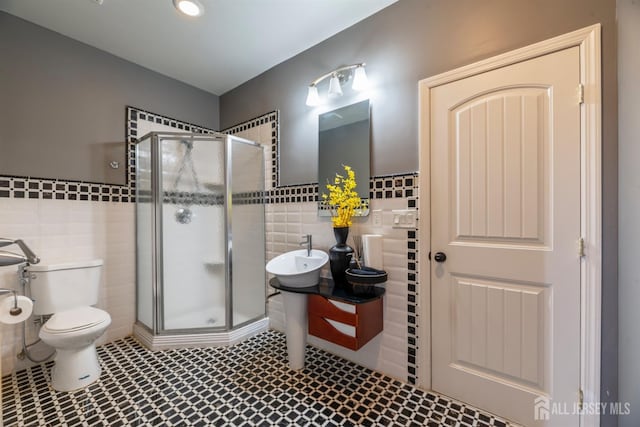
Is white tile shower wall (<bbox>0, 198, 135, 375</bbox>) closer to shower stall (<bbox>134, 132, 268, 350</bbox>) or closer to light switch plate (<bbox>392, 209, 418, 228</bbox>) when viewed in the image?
shower stall (<bbox>134, 132, 268, 350</bbox>)

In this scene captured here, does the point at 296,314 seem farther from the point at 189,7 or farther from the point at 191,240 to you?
the point at 189,7

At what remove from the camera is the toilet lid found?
1692 millimetres

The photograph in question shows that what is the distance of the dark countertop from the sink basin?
4cm

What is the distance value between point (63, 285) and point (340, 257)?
200cm

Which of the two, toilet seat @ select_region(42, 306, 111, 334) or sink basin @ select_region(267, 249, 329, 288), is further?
sink basin @ select_region(267, 249, 329, 288)

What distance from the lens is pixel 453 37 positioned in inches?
63.2

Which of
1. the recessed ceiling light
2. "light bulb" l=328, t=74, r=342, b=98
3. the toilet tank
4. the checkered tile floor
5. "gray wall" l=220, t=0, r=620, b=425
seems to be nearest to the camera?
"gray wall" l=220, t=0, r=620, b=425

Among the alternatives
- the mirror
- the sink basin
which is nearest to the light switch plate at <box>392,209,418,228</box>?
the mirror

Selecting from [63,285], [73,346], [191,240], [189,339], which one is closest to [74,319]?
[73,346]

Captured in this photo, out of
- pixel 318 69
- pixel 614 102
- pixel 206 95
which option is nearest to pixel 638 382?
pixel 614 102

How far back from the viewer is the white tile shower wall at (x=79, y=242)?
6.23 ft

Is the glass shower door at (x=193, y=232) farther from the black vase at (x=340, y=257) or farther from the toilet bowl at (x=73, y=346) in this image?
the black vase at (x=340, y=257)

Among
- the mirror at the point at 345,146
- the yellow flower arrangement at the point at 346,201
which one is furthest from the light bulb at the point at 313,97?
the yellow flower arrangement at the point at 346,201

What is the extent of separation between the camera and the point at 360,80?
1.92 metres
